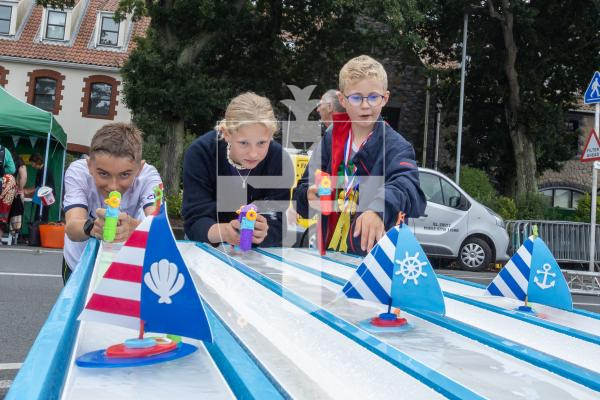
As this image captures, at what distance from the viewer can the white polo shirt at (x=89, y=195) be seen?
3.49m

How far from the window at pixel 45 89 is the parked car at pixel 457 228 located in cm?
2311

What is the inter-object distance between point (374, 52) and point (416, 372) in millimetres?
22712

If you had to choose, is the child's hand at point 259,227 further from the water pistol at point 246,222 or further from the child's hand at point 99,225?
the child's hand at point 99,225

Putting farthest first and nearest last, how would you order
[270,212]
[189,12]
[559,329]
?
[189,12], [270,212], [559,329]

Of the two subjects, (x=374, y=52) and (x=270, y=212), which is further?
(x=374, y=52)

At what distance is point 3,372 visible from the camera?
3.94 metres

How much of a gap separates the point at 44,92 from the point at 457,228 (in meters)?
24.1

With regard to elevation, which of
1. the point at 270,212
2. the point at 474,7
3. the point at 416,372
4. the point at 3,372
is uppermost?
the point at 474,7

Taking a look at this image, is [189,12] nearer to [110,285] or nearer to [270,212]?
[270,212]

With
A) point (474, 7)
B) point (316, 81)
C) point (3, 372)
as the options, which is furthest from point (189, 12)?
point (3, 372)

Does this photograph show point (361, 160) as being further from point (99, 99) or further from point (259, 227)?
point (99, 99)

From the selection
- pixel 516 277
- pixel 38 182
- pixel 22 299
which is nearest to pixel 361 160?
pixel 516 277

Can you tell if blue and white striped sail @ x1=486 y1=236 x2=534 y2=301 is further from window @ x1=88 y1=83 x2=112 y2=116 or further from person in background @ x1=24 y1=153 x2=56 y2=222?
window @ x1=88 y1=83 x2=112 y2=116

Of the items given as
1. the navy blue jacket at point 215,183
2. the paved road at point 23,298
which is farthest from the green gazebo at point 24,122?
the navy blue jacket at point 215,183
